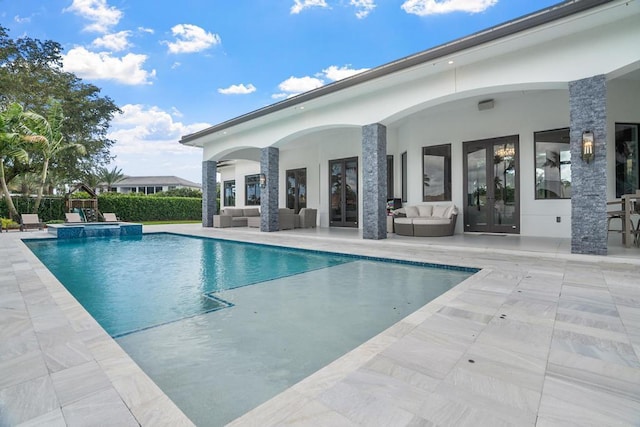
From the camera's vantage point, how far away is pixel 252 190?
60.3 feet

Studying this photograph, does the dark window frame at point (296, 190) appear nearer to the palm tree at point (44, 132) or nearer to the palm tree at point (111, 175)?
the palm tree at point (44, 132)

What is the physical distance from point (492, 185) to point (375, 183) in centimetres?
381

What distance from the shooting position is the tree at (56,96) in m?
16.1

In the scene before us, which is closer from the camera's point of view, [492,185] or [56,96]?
[492,185]

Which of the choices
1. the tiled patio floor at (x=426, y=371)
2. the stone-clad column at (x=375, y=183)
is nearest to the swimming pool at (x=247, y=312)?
the tiled patio floor at (x=426, y=371)

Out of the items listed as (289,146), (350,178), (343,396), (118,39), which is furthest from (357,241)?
(118,39)

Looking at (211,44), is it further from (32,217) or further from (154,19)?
(32,217)

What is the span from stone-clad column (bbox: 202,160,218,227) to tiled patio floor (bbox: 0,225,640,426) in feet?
36.9

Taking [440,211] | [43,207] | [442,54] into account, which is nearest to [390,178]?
[440,211]

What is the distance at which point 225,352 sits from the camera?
2619 mm

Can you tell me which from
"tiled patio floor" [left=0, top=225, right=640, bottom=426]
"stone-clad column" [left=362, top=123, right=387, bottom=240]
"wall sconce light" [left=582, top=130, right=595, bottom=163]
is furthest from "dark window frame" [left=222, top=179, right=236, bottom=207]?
"wall sconce light" [left=582, top=130, right=595, bottom=163]

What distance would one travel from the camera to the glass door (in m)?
15.3

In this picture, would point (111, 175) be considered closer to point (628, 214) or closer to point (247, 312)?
point (247, 312)

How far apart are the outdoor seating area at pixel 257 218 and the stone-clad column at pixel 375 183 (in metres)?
4.65
